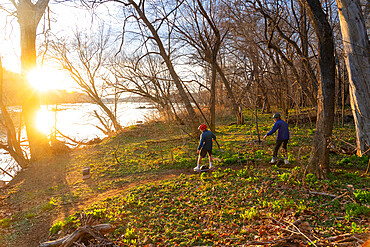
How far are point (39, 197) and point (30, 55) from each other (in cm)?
769

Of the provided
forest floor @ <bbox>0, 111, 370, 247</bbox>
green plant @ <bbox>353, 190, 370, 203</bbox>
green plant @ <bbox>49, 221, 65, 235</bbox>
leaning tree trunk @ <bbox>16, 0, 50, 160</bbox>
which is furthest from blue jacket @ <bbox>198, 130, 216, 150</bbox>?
leaning tree trunk @ <bbox>16, 0, 50, 160</bbox>

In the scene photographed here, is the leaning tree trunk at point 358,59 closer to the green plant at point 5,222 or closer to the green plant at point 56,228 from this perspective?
the green plant at point 56,228

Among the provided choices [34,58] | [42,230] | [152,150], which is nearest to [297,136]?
[152,150]

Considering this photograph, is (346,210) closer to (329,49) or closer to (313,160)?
(313,160)

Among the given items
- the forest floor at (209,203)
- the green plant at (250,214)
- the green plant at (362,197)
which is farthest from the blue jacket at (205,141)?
the green plant at (362,197)

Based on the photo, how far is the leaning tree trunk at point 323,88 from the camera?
16.5ft

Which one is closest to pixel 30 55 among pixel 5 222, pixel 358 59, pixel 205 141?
pixel 5 222

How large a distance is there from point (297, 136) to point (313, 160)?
4874 millimetres

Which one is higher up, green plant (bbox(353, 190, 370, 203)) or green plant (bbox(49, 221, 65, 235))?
green plant (bbox(353, 190, 370, 203))

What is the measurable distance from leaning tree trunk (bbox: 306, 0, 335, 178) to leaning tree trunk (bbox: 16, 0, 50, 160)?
1267cm

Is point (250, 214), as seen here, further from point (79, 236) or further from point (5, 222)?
point (5, 222)

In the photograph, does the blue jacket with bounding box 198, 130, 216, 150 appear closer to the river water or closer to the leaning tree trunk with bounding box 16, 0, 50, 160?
the river water

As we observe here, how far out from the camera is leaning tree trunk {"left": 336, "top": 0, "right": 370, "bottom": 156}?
6582mm

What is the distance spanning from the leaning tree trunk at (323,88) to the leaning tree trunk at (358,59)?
209 centimetres
